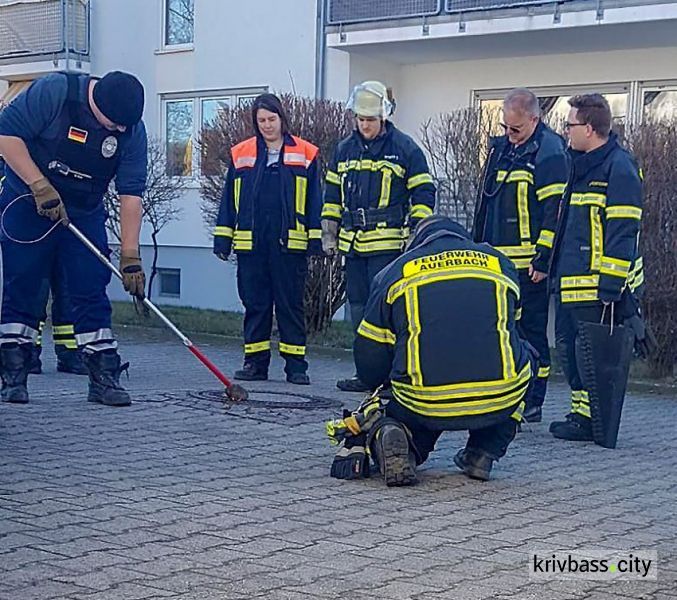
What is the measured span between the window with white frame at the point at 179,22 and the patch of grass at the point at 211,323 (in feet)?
16.3

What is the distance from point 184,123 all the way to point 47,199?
12107 mm

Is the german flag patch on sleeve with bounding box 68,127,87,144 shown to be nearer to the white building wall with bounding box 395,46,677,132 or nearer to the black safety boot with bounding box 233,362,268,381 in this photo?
the black safety boot with bounding box 233,362,268,381

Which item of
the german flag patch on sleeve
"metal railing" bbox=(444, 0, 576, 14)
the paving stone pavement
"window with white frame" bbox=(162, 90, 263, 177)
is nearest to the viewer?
the paving stone pavement

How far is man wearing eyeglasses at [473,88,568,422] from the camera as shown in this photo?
7.32m

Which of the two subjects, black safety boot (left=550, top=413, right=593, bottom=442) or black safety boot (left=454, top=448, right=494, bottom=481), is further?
black safety boot (left=550, top=413, right=593, bottom=442)

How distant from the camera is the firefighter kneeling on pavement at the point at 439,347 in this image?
5.26 meters

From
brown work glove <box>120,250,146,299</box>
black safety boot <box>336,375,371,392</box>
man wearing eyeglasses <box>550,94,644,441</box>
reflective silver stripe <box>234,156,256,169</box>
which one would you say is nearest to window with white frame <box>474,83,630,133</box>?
reflective silver stripe <box>234,156,256,169</box>

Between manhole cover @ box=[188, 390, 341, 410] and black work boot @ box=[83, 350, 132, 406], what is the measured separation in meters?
0.68

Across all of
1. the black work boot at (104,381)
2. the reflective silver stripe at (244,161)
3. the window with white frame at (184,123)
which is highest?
the window with white frame at (184,123)

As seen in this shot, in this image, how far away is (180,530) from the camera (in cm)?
454

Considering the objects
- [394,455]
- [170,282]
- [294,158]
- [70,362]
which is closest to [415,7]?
[170,282]

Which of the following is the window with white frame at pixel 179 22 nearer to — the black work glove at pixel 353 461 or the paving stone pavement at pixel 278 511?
the paving stone pavement at pixel 278 511

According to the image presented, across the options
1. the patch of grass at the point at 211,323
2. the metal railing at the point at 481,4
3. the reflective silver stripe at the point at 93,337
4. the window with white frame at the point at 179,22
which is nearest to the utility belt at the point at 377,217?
the reflective silver stripe at the point at 93,337

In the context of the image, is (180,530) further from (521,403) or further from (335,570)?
(521,403)
